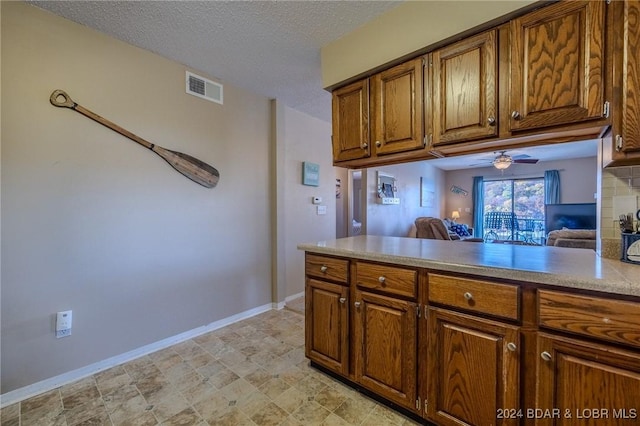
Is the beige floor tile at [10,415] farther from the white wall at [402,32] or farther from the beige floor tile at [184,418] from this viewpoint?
the white wall at [402,32]

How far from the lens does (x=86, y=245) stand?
74.0 inches

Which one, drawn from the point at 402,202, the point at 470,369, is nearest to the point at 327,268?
the point at 470,369

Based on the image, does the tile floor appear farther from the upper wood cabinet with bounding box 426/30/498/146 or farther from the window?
the window

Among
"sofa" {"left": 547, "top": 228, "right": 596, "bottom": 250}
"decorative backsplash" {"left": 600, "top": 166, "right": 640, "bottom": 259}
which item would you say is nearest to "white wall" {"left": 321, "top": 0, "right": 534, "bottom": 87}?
"decorative backsplash" {"left": 600, "top": 166, "right": 640, "bottom": 259}

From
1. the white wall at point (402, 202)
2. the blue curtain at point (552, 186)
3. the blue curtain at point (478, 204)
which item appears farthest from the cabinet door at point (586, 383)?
the blue curtain at point (478, 204)

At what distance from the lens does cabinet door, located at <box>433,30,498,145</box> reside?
1435 millimetres

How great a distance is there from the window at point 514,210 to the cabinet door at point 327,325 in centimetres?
780

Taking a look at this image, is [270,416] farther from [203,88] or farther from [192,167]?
[203,88]

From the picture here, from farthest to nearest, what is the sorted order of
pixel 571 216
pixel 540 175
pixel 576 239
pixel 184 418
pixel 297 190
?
pixel 540 175, pixel 571 216, pixel 297 190, pixel 576 239, pixel 184 418

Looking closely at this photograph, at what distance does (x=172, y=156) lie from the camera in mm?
2281

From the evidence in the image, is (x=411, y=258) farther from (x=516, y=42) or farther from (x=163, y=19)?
(x=163, y=19)

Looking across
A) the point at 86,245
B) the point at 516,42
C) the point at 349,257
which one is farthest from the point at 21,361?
the point at 516,42

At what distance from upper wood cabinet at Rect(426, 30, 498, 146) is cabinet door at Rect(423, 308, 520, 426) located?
99 cm

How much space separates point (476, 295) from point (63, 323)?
246 cm
